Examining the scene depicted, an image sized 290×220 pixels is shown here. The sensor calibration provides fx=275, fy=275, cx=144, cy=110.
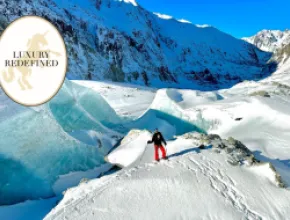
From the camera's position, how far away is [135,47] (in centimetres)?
10738

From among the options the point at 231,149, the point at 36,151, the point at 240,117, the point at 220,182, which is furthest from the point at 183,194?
the point at 240,117

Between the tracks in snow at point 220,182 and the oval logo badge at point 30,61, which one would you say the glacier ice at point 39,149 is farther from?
the tracks in snow at point 220,182

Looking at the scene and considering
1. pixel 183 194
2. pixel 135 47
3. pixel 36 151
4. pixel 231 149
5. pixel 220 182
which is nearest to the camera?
pixel 183 194

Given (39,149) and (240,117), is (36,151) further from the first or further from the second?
(240,117)

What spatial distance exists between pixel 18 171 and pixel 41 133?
2.04 meters

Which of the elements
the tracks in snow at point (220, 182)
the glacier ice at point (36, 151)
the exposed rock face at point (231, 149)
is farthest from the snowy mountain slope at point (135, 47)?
the tracks in snow at point (220, 182)

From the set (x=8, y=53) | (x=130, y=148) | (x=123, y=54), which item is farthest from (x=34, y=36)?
(x=123, y=54)

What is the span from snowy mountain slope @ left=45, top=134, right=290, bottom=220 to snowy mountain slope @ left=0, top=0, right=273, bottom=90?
6307 centimetres

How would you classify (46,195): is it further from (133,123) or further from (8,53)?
(133,123)

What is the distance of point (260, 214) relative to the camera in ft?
24.2

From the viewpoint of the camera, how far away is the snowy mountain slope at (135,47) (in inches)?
3061

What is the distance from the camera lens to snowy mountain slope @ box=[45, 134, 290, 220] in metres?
7.36

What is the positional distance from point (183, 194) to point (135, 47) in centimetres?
10311

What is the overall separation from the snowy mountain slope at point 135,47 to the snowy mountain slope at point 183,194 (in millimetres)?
63075
